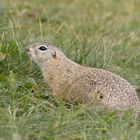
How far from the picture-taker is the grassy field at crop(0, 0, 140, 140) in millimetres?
4789

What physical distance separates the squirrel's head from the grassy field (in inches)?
9.6

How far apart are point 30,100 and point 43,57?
62 centimetres

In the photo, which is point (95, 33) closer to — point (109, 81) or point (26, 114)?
point (109, 81)

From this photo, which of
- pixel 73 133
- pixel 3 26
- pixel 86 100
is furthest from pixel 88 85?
pixel 3 26

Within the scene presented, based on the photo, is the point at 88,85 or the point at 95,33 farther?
the point at 95,33

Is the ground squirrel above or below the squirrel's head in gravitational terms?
below

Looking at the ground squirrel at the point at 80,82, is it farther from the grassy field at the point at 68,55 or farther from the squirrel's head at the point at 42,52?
the grassy field at the point at 68,55

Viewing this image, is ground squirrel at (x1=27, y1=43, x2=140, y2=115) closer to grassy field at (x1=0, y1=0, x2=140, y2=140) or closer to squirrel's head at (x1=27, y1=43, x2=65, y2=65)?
squirrel's head at (x1=27, y1=43, x2=65, y2=65)

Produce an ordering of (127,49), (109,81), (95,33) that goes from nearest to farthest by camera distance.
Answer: (109,81) < (127,49) < (95,33)

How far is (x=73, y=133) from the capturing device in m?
4.75

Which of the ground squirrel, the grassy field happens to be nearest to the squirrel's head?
the ground squirrel

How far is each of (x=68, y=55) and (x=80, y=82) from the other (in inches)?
34.3

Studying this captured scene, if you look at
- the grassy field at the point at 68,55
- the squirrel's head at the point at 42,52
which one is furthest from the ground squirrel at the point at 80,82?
the grassy field at the point at 68,55

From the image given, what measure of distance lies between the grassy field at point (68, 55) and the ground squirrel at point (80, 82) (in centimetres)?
19
